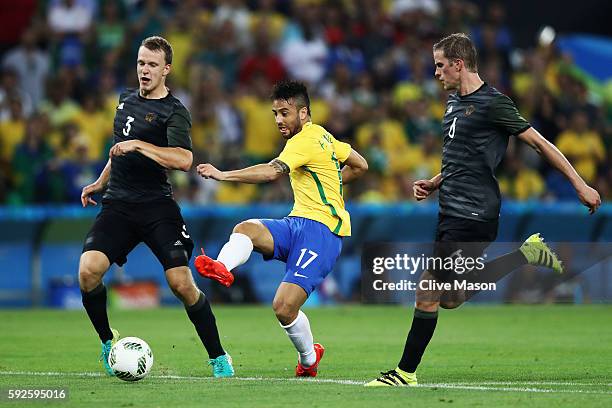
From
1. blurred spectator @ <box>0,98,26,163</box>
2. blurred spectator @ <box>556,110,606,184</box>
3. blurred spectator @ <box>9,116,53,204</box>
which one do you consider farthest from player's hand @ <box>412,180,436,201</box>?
blurred spectator @ <box>556,110,606,184</box>

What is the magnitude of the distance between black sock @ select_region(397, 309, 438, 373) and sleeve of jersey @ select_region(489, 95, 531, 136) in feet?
4.52

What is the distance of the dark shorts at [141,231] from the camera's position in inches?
373

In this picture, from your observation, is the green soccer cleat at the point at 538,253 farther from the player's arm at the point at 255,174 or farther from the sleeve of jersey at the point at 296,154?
the player's arm at the point at 255,174

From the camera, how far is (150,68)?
957cm

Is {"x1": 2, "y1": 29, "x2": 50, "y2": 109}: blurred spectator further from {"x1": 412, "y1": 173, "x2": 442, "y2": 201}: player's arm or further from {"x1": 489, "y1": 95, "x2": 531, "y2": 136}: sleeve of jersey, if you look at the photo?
{"x1": 489, "y1": 95, "x2": 531, "y2": 136}: sleeve of jersey

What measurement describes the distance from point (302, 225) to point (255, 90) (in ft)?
39.3

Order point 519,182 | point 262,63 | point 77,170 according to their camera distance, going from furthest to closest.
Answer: point 262,63 → point 519,182 → point 77,170

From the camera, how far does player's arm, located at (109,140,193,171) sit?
8883mm

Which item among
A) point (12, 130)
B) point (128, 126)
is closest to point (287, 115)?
point (128, 126)

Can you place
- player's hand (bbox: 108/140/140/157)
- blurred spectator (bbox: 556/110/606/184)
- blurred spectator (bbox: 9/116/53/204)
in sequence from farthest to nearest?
blurred spectator (bbox: 556/110/606/184) → blurred spectator (bbox: 9/116/53/204) → player's hand (bbox: 108/140/140/157)

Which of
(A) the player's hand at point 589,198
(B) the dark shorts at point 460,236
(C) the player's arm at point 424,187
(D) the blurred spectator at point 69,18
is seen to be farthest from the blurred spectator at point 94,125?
(A) the player's hand at point 589,198

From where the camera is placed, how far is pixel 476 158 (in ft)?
29.5

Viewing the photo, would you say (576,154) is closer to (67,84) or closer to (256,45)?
(256,45)

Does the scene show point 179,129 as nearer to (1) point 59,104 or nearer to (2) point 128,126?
(2) point 128,126
